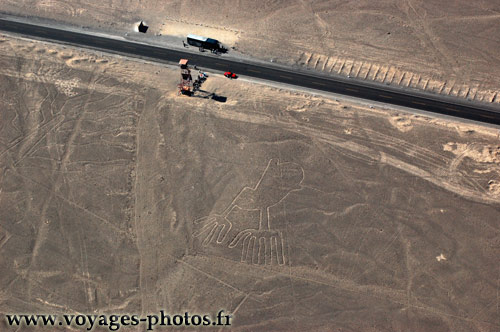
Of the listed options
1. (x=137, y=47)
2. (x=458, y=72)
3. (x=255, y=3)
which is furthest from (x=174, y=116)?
(x=458, y=72)

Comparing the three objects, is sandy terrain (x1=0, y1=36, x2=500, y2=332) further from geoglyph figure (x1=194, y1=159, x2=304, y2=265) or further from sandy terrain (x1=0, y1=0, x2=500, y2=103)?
sandy terrain (x1=0, y1=0, x2=500, y2=103)

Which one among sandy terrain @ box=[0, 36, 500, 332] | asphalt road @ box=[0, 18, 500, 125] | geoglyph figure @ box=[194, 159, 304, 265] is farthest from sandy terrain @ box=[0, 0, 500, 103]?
geoglyph figure @ box=[194, 159, 304, 265]

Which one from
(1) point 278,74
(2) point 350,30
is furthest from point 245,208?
(2) point 350,30

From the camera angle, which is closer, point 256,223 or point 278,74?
point 256,223

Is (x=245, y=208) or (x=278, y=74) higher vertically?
(x=278, y=74)

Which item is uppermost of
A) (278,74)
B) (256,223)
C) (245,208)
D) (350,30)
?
(350,30)

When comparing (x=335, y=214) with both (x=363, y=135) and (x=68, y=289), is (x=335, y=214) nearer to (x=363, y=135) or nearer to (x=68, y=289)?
(x=363, y=135)

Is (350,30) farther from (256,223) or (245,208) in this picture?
(256,223)
